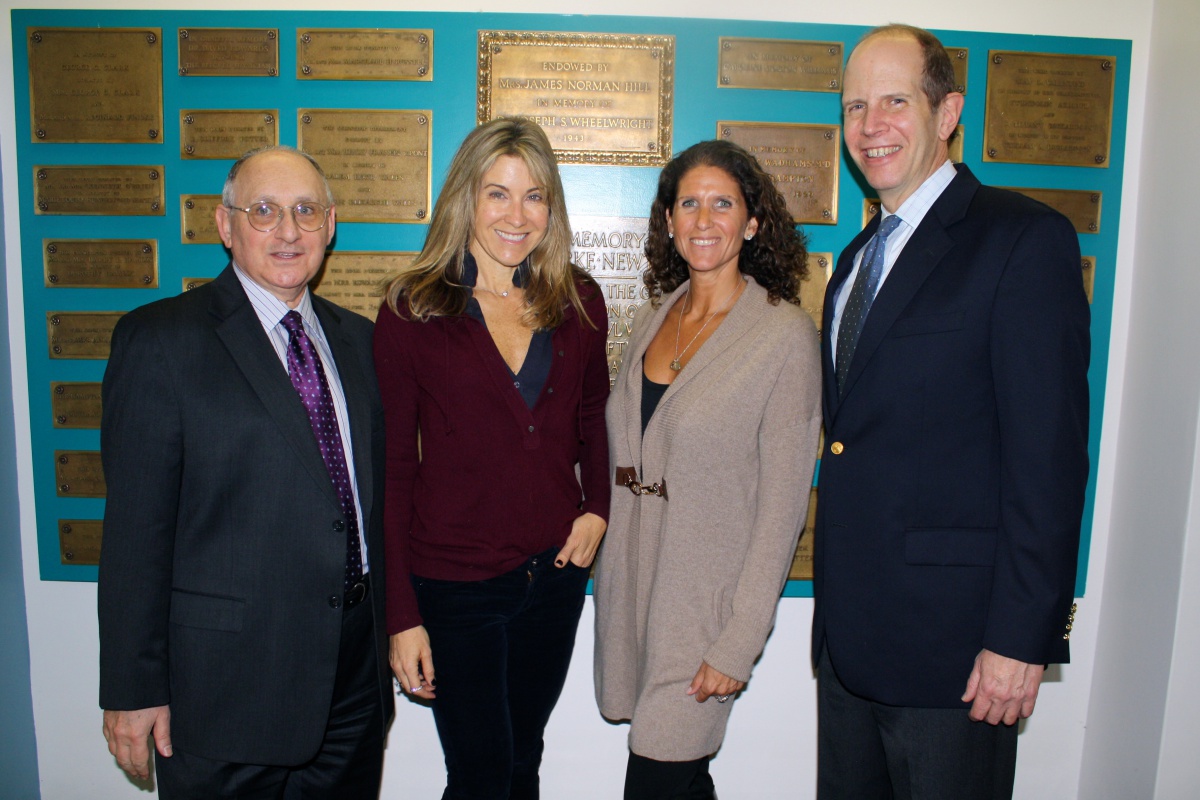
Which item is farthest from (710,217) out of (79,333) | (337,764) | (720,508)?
(79,333)

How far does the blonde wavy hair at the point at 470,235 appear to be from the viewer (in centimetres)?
210

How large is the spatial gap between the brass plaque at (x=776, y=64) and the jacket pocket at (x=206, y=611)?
246cm

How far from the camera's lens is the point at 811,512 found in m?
3.00

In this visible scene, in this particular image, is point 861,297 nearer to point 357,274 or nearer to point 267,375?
point 267,375

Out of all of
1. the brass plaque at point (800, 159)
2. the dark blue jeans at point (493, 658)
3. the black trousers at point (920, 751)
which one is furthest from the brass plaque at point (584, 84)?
the black trousers at point (920, 751)

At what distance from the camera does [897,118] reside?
1.84 m

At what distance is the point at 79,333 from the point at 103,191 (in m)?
0.57

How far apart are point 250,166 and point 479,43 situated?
118 centimetres

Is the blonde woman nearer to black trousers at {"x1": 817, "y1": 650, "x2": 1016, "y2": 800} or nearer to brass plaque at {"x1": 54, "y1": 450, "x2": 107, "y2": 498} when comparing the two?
black trousers at {"x1": 817, "y1": 650, "x2": 1016, "y2": 800}

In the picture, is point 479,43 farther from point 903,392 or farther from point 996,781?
point 996,781

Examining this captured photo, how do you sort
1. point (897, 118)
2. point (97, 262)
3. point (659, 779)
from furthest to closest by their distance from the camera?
point (97, 262)
point (659, 779)
point (897, 118)

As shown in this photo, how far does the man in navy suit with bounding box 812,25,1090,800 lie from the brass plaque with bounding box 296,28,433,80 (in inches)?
65.9

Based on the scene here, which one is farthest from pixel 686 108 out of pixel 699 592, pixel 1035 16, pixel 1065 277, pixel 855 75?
pixel 699 592

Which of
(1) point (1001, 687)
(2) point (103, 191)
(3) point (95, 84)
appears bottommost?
(1) point (1001, 687)
